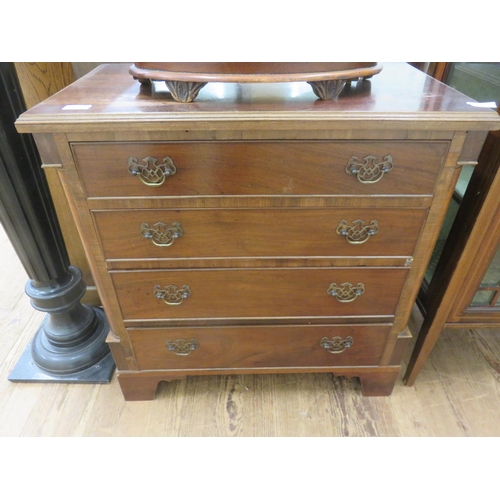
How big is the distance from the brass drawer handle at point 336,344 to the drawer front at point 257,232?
29cm

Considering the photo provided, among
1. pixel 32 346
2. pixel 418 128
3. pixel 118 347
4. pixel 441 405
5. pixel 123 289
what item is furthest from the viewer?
pixel 32 346

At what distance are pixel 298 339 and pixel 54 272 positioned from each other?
74 centimetres

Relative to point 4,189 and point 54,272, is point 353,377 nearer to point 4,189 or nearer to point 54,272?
point 54,272

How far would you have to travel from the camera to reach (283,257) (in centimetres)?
92

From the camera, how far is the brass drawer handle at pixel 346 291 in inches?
38.4

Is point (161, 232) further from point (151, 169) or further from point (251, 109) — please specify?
point (251, 109)

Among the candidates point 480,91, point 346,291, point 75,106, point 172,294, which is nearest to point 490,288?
point 346,291

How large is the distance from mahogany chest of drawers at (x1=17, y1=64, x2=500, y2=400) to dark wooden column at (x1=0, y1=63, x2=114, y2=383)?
22 centimetres

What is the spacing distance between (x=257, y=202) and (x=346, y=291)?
0.34 meters

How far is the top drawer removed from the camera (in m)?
0.76

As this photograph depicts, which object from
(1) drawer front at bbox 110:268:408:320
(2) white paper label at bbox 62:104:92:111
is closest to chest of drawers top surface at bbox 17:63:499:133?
(2) white paper label at bbox 62:104:92:111

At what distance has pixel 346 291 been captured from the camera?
983mm

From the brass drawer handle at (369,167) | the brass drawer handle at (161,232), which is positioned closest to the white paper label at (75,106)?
the brass drawer handle at (161,232)
